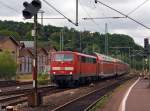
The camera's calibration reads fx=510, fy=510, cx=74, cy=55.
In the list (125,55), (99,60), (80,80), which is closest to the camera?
(80,80)

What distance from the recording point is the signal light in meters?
23.1

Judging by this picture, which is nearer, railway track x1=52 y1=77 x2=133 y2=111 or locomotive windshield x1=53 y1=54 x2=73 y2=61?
railway track x1=52 y1=77 x2=133 y2=111

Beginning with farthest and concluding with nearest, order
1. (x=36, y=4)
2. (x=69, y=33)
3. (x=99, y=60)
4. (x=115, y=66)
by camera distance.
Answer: (x=69, y=33) < (x=115, y=66) < (x=99, y=60) < (x=36, y=4)

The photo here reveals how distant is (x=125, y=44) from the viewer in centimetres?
13675

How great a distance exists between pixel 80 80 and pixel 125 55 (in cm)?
13108

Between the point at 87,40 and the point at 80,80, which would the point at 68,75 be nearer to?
the point at 80,80

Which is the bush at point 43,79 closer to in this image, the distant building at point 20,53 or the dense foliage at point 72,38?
the distant building at point 20,53

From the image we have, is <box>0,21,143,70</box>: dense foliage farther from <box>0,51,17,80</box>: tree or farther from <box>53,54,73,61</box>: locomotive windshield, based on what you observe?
<box>53,54,73,61</box>: locomotive windshield

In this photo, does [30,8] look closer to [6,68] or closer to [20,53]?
[6,68]

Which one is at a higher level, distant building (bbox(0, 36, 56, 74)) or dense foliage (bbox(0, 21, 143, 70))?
dense foliage (bbox(0, 21, 143, 70))

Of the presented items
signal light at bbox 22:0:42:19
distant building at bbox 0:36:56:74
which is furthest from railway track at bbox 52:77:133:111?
distant building at bbox 0:36:56:74

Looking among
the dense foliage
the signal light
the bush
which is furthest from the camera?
the dense foliage

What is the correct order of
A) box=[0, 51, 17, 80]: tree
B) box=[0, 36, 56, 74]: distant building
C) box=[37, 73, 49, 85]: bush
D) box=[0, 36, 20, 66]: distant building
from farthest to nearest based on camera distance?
box=[0, 36, 56, 74]: distant building < box=[0, 36, 20, 66]: distant building < box=[0, 51, 17, 80]: tree < box=[37, 73, 49, 85]: bush

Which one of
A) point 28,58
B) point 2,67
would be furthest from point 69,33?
point 2,67
